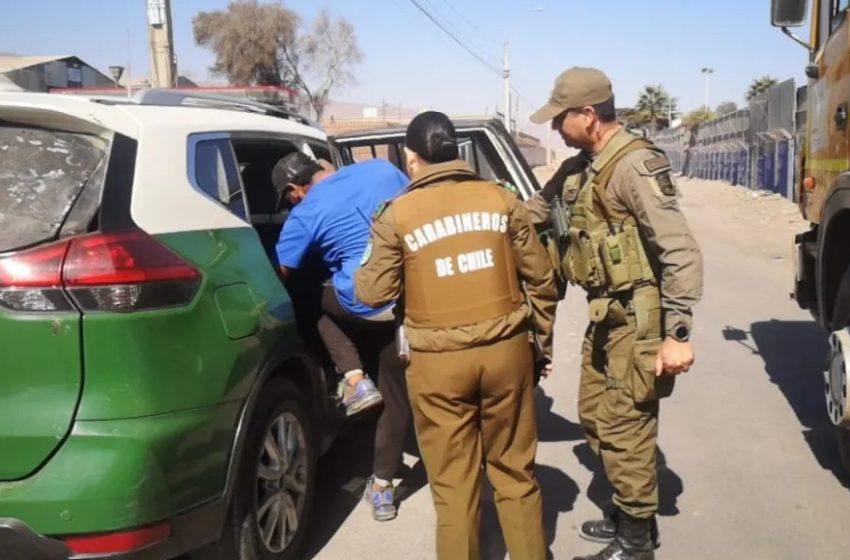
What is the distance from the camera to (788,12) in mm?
5449

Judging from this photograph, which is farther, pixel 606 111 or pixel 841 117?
pixel 841 117

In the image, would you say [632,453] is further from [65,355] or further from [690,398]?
[690,398]

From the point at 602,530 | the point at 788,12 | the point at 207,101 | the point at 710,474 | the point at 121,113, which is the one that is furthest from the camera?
the point at 788,12

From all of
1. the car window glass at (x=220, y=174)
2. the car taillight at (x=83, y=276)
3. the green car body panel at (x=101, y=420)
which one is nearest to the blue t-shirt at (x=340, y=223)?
the car window glass at (x=220, y=174)

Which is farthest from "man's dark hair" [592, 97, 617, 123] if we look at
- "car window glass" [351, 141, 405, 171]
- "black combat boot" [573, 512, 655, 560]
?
"car window glass" [351, 141, 405, 171]

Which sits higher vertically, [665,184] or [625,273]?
[665,184]

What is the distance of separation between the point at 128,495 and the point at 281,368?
43.5 inches

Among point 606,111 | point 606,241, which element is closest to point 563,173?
point 606,111

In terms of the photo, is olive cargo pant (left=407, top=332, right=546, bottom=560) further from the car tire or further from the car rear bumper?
the car rear bumper

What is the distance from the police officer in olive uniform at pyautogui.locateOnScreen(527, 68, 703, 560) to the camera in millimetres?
3186

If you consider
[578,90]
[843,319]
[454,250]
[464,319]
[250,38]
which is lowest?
[843,319]

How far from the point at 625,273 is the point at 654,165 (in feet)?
1.41

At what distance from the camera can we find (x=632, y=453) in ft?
11.5

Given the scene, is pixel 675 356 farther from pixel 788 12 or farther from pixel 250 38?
pixel 250 38
